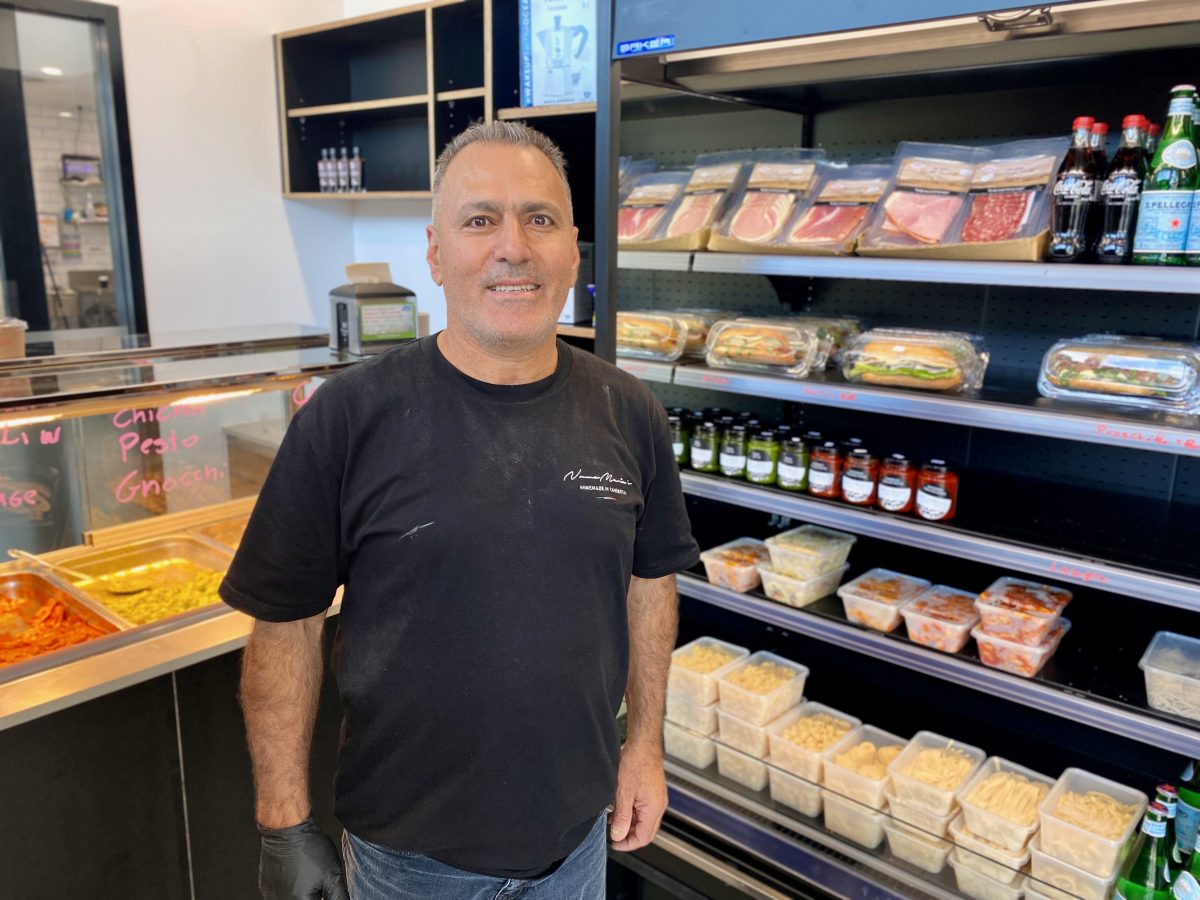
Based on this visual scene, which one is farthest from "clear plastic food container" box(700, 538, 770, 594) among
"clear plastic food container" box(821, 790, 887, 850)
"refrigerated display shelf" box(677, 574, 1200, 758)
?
"clear plastic food container" box(821, 790, 887, 850)

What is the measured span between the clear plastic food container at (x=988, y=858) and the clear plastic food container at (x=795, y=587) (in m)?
0.64

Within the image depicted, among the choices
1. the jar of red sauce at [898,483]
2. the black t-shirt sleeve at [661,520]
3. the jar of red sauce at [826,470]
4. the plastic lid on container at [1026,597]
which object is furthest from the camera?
the jar of red sauce at [826,470]

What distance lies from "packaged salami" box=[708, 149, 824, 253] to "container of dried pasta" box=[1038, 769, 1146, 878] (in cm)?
148

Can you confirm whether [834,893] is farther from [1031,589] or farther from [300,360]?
[300,360]

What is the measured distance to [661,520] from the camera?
1585 millimetres

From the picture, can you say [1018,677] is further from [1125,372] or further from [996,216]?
[996,216]

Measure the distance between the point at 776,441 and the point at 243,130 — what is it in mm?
3686

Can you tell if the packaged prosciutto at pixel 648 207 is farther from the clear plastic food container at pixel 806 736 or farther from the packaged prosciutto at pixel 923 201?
the clear plastic food container at pixel 806 736

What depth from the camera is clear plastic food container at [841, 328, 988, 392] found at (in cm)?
209

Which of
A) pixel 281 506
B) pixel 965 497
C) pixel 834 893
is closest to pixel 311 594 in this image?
pixel 281 506

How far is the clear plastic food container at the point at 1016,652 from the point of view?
1.97 metres

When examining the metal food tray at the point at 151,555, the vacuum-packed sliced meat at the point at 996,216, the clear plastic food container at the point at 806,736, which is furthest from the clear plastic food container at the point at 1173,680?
the metal food tray at the point at 151,555

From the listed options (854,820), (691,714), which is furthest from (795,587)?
(854,820)

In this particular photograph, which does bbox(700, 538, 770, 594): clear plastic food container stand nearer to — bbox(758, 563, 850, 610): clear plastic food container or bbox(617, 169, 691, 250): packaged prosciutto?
bbox(758, 563, 850, 610): clear plastic food container
